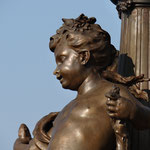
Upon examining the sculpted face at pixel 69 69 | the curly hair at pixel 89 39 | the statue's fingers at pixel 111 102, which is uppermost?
the curly hair at pixel 89 39

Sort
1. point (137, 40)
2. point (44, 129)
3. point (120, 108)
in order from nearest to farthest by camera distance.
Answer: point (120, 108), point (44, 129), point (137, 40)

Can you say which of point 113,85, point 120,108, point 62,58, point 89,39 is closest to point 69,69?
point 62,58

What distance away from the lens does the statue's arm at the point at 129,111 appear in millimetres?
5891

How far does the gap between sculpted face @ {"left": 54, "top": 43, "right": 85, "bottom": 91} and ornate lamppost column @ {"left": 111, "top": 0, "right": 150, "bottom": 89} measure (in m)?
0.94

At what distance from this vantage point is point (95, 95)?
6.48m

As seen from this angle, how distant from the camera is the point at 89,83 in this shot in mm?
6785

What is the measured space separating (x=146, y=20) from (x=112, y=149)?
2.22 metres

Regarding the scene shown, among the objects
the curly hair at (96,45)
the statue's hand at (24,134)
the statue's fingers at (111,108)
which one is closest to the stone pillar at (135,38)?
the curly hair at (96,45)

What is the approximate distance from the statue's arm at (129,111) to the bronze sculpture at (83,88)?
9 centimetres

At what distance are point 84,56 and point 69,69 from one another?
0.26m

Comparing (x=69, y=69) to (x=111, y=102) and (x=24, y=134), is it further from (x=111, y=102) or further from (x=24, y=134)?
(x=24, y=134)

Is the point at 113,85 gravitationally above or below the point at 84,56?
below

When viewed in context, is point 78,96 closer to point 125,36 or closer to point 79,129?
point 79,129

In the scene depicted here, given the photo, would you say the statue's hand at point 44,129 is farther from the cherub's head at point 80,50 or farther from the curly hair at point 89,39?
the curly hair at point 89,39
